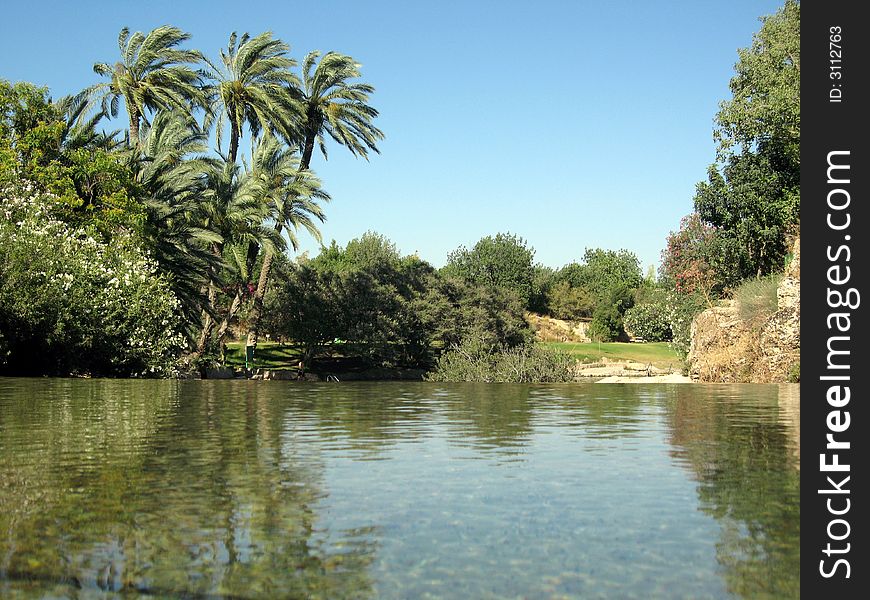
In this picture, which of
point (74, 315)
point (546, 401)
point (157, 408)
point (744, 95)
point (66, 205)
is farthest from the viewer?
point (744, 95)

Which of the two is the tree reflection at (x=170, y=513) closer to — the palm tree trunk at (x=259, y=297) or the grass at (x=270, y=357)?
the palm tree trunk at (x=259, y=297)

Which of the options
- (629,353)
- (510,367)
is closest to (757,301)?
(510,367)

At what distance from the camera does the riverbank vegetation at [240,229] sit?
22031mm

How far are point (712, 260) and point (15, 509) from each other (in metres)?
35.9

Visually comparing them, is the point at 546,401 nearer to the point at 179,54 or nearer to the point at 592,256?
the point at 179,54

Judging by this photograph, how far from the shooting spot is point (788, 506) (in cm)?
541

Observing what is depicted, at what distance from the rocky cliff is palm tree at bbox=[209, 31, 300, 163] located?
70.8 feet

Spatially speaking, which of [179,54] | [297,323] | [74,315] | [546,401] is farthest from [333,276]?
[546,401]

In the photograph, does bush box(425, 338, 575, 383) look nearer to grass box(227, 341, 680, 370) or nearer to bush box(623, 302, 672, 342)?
grass box(227, 341, 680, 370)

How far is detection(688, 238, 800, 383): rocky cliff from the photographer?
79.8 feet

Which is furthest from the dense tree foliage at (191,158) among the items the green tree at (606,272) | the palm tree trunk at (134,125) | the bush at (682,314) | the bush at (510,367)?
the green tree at (606,272)

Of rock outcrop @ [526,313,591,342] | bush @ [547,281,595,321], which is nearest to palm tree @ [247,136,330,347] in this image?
rock outcrop @ [526,313,591,342]

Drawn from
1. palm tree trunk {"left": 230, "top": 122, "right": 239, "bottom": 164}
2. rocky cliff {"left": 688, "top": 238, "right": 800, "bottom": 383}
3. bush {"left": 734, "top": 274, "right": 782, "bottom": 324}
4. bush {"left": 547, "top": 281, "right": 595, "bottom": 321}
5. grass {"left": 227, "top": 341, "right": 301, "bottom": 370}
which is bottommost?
grass {"left": 227, "top": 341, "right": 301, "bottom": 370}
